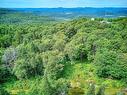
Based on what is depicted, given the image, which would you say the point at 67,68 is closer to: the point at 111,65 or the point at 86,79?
the point at 86,79

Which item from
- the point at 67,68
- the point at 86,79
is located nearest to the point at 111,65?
the point at 86,79

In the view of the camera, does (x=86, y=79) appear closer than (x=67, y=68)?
Yes

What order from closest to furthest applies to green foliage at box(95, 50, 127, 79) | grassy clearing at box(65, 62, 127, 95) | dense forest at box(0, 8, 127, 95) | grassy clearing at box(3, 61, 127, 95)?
1. dense forest at box(0, 8, 127, 95)
2. grassy clearing at box(3, 61, 127, 95)
3. grassy clearing at box(65, 62, 127, 95)
4. green foliage at box(95, 50, 127, 79)

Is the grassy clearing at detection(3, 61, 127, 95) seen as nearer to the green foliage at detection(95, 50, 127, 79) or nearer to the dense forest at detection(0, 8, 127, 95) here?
the dense forest at detection(0, 8, 127, 95)

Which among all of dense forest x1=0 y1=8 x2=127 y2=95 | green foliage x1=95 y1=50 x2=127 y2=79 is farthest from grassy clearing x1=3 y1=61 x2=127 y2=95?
green foliage x1=95 y1=50 x2=127 y2=79

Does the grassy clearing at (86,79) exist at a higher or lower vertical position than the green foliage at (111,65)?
lower

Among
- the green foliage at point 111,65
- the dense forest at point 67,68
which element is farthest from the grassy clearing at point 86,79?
the green foliage at point 111,65

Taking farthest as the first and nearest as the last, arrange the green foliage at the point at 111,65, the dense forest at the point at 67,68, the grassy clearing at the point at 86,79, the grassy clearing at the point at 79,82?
the green foliage at the point at 111,65 < the grassy clearing at the point at 86,79 < the grassy clearing at the point at 79,82 < the dense forest at the point at 67,68

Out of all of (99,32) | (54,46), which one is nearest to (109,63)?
(54,46)

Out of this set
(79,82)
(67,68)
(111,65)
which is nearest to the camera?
(79,82)

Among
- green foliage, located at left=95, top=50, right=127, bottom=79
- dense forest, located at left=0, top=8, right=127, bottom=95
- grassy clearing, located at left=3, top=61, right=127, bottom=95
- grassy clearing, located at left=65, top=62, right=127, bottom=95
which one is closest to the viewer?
dense forest, located at left=0, top=8, right=127, bottom=95

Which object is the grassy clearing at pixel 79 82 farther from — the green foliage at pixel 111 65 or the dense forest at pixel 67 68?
the green foliage at pixel 111 65
